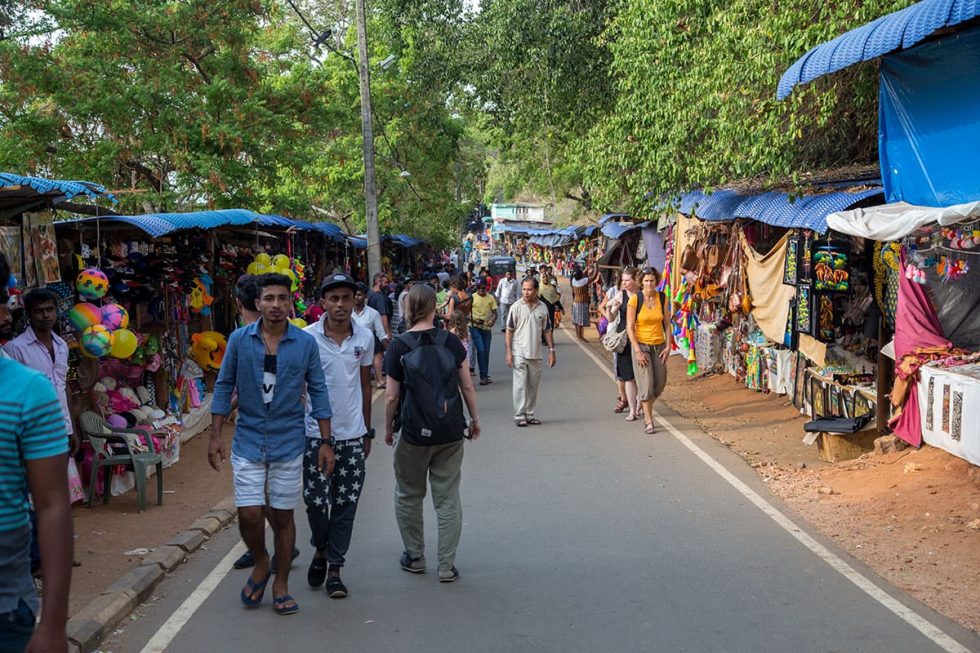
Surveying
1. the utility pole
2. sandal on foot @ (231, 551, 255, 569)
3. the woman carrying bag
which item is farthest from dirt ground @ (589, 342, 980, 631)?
the utility pole

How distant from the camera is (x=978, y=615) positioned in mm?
5797

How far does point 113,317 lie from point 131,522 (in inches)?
79.5

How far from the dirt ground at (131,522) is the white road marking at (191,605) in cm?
57

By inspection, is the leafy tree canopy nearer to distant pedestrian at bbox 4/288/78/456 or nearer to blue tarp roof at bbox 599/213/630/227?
blue tarp roof at bbox 599/213/630/227

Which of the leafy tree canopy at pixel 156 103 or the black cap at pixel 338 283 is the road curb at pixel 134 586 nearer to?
the black cap at pixel 338 283

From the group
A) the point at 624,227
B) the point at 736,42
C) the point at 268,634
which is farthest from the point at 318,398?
the point at 624,227

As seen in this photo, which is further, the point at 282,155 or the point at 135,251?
the point at 282,155

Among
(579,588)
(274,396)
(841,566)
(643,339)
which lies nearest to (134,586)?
(274,396)

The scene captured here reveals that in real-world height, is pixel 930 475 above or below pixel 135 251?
below

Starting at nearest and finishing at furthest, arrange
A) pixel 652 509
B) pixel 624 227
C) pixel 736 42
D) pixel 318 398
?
pixel 318 398 < pixel 652 509 < pixel 736 42 < pixel 624 227

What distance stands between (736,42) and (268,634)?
9.36 meters

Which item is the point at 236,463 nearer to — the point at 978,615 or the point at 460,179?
the point at 978,615

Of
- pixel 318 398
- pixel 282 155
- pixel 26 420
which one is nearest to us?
pixel 26 420

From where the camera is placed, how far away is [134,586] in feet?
20.7
